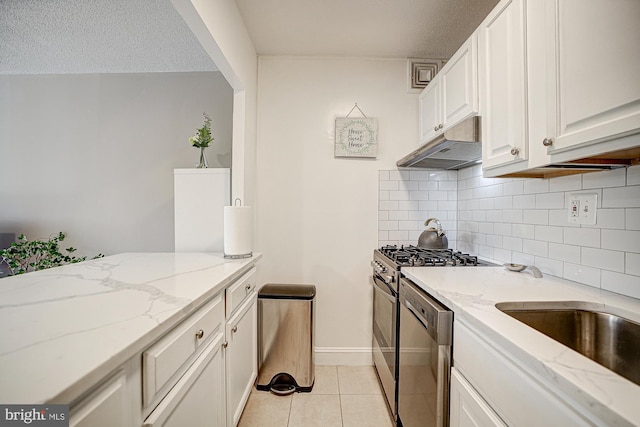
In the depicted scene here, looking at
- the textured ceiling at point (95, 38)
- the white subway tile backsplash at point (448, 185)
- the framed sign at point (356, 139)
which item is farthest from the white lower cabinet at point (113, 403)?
the white subway tile backsplash at point (448, 185)

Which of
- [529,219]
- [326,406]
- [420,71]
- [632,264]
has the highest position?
[420,71]

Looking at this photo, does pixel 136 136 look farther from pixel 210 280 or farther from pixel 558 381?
pixel 558 381

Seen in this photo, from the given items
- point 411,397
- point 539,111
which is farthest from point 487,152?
point 411,397

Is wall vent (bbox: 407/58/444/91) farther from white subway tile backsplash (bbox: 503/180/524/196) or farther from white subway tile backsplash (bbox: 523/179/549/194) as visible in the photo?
white subway tile backsplash (bbox: 523/179/549/194)

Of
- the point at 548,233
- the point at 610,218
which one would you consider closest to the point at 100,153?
the point at 548,233

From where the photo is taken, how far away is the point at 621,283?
1.05 metres

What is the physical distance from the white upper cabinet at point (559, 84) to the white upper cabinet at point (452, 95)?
11cm

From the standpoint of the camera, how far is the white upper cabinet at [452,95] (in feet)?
5.03

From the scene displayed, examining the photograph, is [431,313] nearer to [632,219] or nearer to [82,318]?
[632,219]

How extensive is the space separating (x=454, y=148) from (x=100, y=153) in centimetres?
320

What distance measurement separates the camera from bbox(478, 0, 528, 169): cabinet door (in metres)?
1.15

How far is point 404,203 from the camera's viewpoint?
7.84 feet

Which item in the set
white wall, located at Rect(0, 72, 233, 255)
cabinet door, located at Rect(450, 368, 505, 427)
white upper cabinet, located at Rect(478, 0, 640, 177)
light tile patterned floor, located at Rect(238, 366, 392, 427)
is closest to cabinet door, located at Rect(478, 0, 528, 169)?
white upper cabinet, located at Rect(478, 0, 640, 177)

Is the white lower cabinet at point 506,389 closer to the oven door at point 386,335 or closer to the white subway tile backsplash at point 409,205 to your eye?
the oven door at point 386,335
